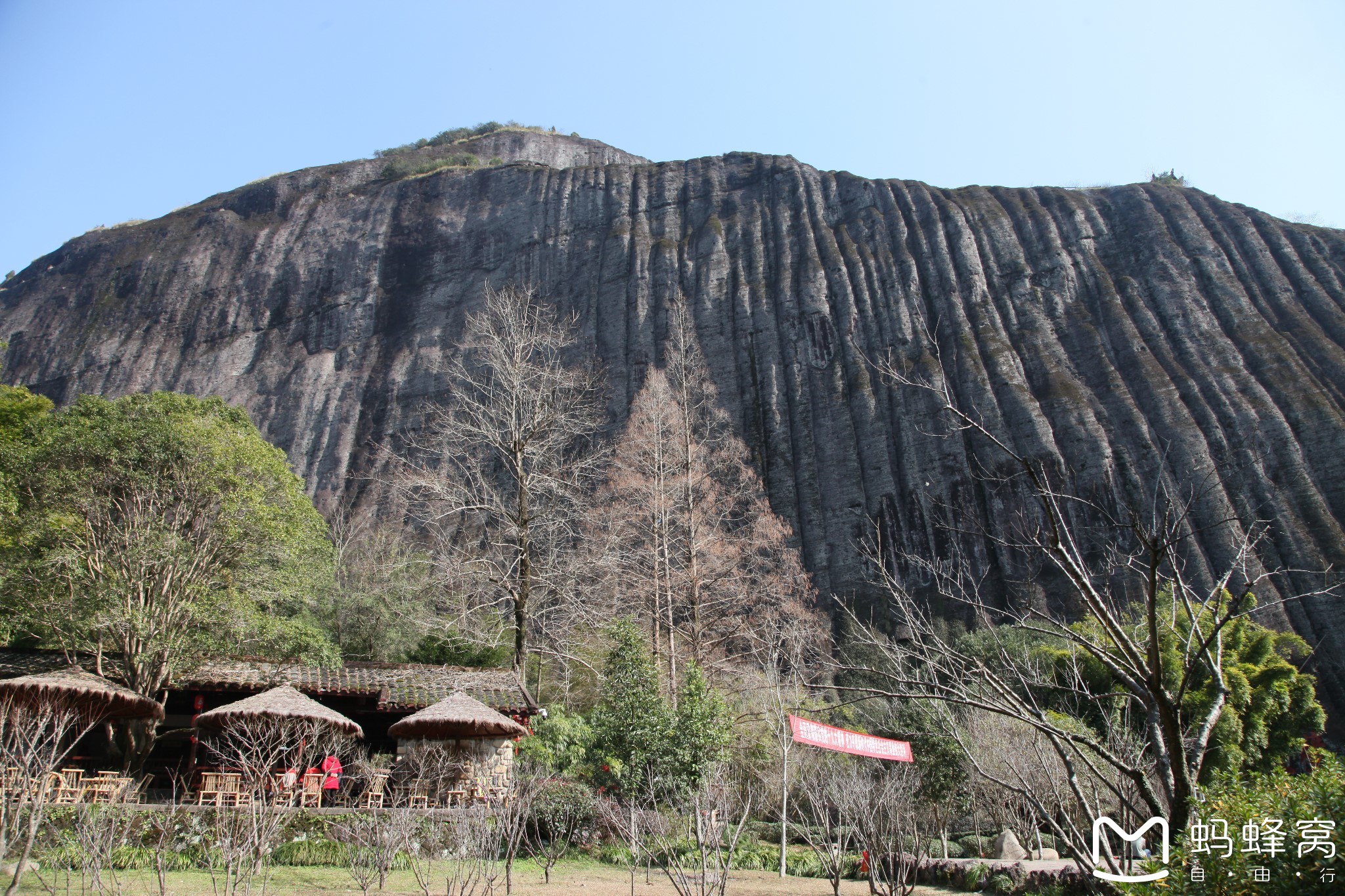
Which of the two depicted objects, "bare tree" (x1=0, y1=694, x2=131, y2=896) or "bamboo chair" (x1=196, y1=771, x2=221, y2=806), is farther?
"bamboo chair" (x1=196, y1=771, x2=221, y2=806)

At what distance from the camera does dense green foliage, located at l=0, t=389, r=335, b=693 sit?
13047 mm

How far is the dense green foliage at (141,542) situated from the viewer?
1305cm

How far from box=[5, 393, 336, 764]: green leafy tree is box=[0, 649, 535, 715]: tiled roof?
434 mm

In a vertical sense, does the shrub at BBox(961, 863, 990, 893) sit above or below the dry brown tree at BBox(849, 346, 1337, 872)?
below

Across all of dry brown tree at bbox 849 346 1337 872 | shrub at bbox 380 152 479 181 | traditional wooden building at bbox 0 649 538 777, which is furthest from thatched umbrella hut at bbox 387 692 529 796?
shrub at bbox 380 152 479 181

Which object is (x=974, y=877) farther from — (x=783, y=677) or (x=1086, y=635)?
(x=783, y=677)

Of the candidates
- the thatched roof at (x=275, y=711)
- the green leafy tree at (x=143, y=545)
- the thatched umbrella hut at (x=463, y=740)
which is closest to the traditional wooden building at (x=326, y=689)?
the green leafy tree at (x=143, y=545)

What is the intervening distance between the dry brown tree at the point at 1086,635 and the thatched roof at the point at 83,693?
11.2 meters

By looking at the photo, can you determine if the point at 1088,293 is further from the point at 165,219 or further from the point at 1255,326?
the point at 165,219

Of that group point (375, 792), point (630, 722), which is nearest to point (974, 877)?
point (630, 722)

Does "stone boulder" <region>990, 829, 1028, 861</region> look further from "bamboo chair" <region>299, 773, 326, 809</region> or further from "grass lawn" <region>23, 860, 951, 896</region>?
"bamboo chair" <region>299, 773, 326, 809</region>

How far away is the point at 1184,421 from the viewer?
31.7m

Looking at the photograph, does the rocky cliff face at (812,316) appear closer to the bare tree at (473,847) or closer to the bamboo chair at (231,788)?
the bare tree at (473,847)

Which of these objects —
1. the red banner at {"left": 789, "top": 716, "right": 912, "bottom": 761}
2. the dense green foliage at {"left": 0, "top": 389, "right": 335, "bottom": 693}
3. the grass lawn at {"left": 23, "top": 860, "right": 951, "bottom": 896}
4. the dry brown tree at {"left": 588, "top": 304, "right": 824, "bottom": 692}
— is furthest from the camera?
the dry brown tree at {"left": 588, "top": 304, "right": 824, "bottom": 692}
